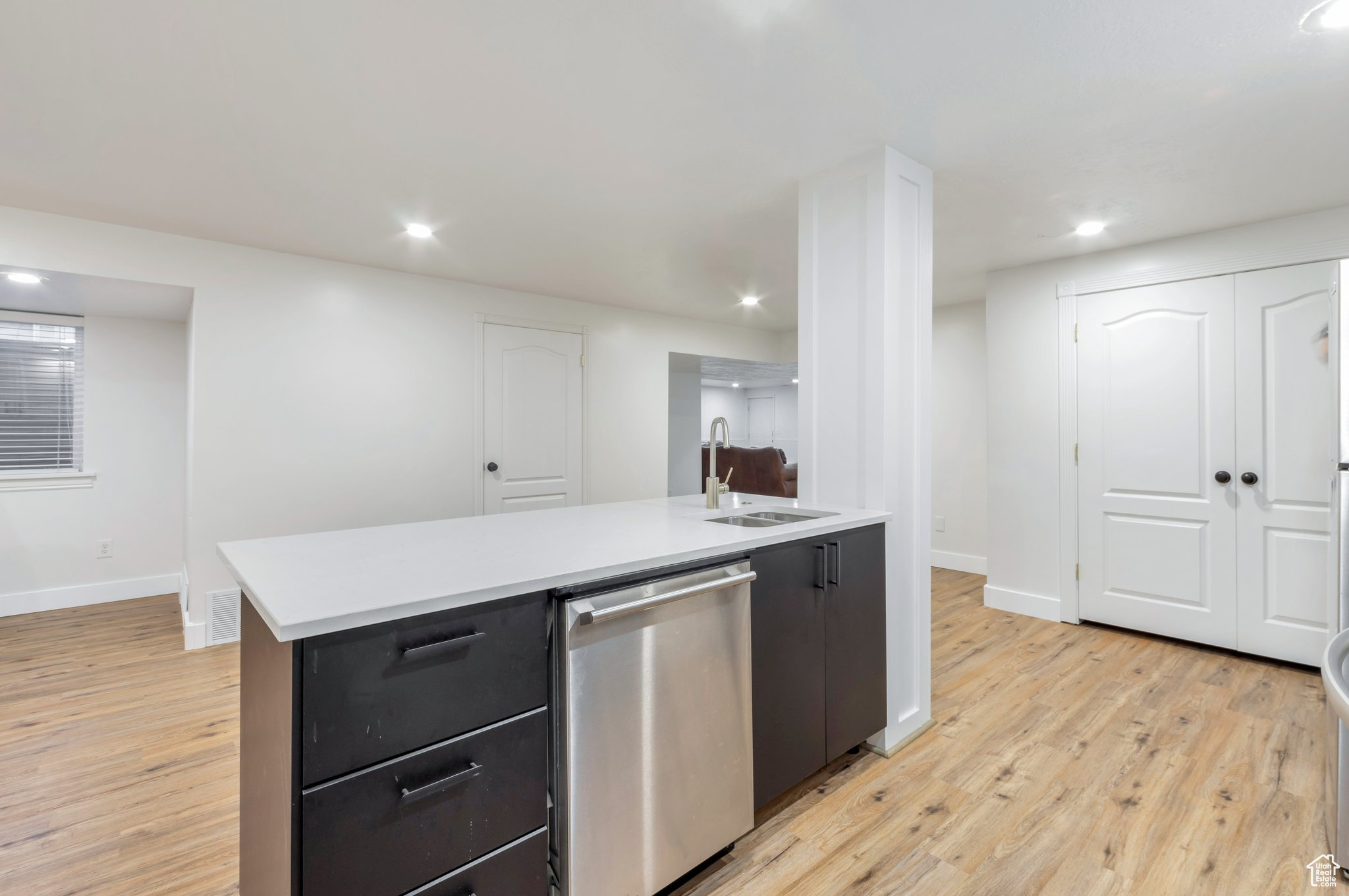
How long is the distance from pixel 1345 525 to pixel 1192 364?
1.84m

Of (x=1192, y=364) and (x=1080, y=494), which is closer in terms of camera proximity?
(x=1192, y=364)

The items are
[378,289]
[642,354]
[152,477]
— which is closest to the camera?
[378,289]

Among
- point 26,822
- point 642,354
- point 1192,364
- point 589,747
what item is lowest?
point 26,822

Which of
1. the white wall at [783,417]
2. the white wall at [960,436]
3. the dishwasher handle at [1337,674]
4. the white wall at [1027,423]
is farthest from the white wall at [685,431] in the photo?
the dishwasher handle at [1337,674]

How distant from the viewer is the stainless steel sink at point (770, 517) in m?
2.17

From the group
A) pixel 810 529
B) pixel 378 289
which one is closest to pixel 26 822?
pixel 810 529

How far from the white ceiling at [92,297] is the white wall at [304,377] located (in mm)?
129

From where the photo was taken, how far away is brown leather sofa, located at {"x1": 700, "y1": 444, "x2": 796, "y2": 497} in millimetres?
6270

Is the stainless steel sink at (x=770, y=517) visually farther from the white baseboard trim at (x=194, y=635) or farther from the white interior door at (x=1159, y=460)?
the white baseboard trim at (x=194, y=635)

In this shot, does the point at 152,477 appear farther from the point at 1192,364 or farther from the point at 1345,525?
the point at 1192,364

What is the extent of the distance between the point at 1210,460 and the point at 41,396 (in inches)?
282

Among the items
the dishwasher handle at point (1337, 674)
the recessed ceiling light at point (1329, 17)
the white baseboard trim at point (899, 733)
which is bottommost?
the white baseboard trim at point (899, 733)

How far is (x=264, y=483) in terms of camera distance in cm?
349

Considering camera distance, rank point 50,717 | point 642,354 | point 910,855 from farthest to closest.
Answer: point 642,354
point 50,717
point 910,855
